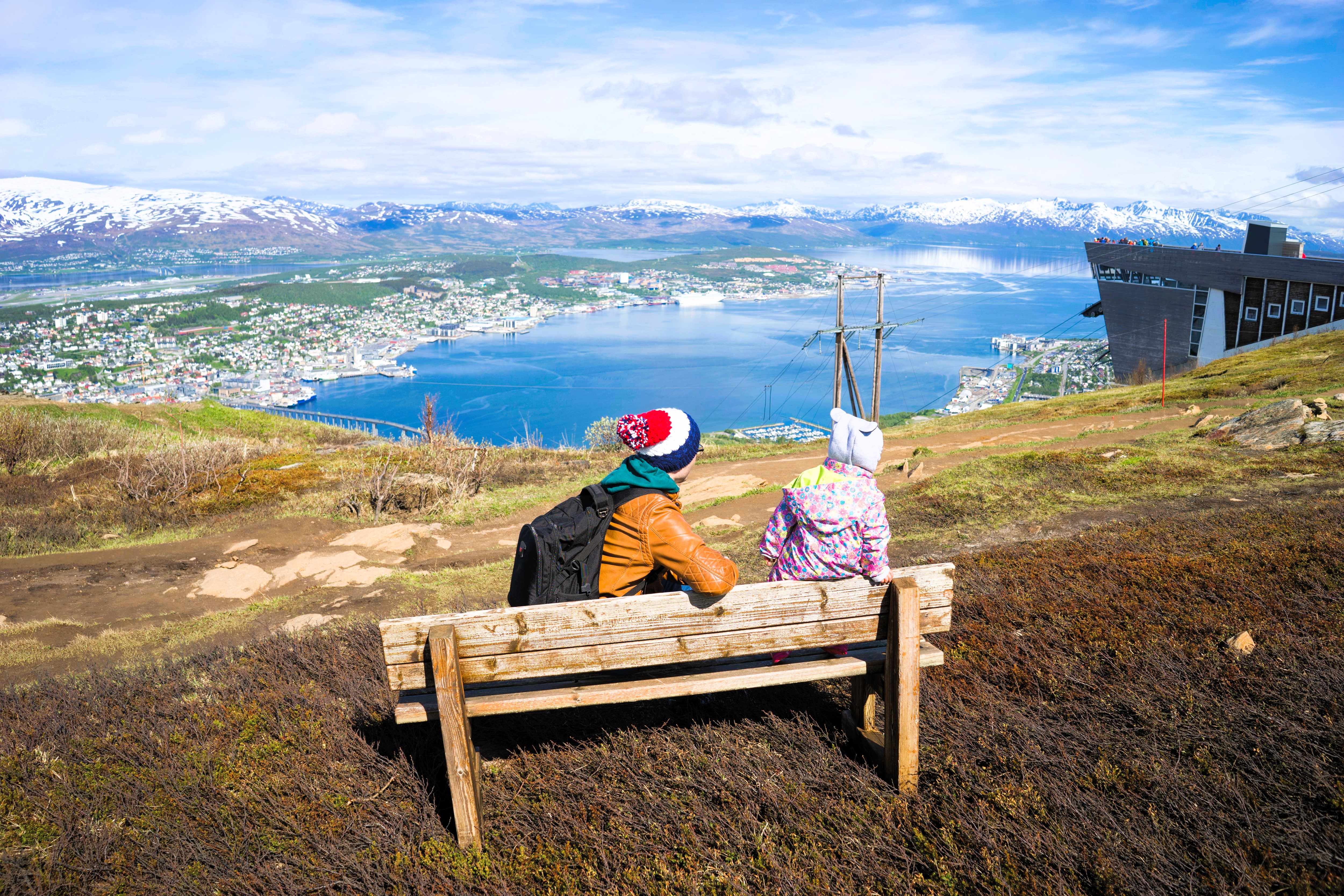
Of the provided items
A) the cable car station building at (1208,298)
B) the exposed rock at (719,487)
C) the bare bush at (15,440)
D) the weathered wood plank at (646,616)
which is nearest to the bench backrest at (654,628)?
the weathered wood plank at (646,616)

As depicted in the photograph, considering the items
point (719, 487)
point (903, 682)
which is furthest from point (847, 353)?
point (903, 682)

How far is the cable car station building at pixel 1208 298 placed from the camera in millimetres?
28219

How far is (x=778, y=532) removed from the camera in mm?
3018

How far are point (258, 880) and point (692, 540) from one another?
1.77m

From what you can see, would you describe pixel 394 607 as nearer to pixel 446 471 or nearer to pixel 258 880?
pixel 258 880

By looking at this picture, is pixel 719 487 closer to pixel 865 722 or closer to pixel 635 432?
pixel 865 722

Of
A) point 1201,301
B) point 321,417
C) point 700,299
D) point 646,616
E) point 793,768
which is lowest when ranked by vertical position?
point 321,417

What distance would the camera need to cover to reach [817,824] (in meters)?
2.39

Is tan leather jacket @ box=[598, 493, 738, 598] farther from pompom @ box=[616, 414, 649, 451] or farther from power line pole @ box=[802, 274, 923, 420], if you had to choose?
power line pole @ box=[802, 274, 923, 420]

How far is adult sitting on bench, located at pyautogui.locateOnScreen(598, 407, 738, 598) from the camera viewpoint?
2.56 m

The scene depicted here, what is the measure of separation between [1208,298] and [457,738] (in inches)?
1561

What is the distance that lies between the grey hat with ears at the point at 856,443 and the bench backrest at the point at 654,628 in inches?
20.9

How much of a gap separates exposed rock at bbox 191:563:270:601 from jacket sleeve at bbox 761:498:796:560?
6.03m

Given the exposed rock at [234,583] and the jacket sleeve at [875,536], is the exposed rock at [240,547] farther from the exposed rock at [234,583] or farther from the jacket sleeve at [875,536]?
the jacket sleeve at [875,536]
